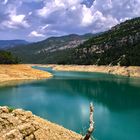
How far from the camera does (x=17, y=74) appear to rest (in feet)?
359

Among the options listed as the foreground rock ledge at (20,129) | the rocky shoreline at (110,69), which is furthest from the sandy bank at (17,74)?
the foreground rock ledge at (20,129)

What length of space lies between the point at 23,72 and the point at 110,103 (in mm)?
57882

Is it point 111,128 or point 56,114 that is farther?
point 56,114

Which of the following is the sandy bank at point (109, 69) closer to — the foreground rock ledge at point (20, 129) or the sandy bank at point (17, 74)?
the sandy bank at point (17, 74)

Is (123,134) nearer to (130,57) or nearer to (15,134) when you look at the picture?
(15,134)

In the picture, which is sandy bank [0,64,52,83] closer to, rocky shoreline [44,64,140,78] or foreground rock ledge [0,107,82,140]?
rocky shoreline [44,64,140,78]

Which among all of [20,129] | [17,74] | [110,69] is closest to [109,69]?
[110,69]

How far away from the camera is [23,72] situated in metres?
114

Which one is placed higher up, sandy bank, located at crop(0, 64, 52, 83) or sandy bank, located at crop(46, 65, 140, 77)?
sandy bank, located at crop(0, 64, 52, 83)

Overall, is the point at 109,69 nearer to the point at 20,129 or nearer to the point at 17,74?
the point at 17,74

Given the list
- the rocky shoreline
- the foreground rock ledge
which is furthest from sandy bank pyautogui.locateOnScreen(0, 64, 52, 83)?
the foreground rock ledge

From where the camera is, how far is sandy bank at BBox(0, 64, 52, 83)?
104m

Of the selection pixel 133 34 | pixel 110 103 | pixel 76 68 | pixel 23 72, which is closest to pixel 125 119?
pixel 110 103

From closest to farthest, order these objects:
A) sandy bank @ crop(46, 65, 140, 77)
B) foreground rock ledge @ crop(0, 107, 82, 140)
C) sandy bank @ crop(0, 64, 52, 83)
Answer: foreground rock ledge @ crop(0, 107, 82, 140), sandy bank @ crop(0, 64, 52, 83), sandy bank @ crop(46, 65, 140, 77)
